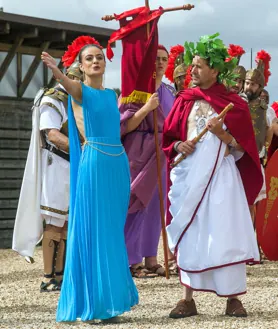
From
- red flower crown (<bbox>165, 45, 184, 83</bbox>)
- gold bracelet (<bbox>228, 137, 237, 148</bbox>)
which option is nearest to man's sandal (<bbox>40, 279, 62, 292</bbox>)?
gold bracelet (<bbox>228, 137, 237, 148</bbox>)

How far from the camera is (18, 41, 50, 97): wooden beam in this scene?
14375mm

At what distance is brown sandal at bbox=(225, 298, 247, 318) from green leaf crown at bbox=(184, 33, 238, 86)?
4.68 ft

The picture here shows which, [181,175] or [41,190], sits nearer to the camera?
[181,175]

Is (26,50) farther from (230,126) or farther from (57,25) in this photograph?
(230,126)

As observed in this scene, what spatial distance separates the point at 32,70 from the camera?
47.9 ft

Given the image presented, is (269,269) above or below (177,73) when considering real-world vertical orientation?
below

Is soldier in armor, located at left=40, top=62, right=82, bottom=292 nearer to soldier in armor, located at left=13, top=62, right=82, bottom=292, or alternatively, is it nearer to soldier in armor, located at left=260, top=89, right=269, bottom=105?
soldier in armor, located at left=13, top=62, right=82, bottom=292

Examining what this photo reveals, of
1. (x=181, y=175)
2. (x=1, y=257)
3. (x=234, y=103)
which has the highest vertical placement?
(x=234, y=103)

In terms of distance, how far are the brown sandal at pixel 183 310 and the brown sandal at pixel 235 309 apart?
0.74ft

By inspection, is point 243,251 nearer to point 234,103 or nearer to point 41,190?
point 234,103

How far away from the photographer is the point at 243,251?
5.57 m

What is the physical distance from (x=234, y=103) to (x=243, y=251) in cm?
95

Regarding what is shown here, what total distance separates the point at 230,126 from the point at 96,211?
104 centimetres

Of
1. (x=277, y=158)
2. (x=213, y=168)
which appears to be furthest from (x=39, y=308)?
(x=277, y=158)
